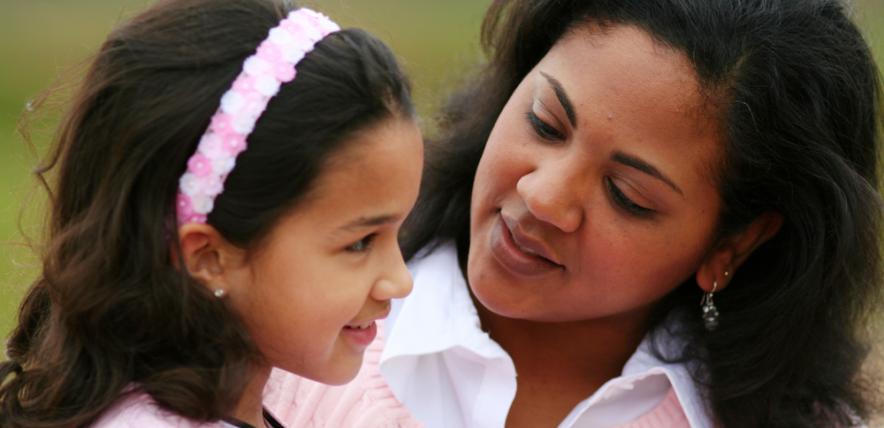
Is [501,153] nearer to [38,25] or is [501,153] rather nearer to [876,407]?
[876,407]

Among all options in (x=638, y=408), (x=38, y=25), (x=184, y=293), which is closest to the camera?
(x=184, y=293)

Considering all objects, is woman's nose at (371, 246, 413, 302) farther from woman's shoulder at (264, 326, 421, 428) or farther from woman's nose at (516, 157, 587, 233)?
woman's shoulder at (264, 326, 421, 428)

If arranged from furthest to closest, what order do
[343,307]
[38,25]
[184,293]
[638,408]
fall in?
[38,25]
[638,408]
[343,307]
[184,293]

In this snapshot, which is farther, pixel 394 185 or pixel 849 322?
pixel 849 322

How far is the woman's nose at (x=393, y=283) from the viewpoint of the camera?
6.65ft

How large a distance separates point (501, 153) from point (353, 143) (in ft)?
2.20

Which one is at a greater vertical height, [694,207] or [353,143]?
[353,143]

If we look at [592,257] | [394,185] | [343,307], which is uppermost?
[394,185]

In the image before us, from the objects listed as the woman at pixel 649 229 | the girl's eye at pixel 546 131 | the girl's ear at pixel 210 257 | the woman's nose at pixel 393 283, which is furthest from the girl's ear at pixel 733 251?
the girl's ear at pixel 210 257

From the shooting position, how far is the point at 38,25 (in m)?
9.09

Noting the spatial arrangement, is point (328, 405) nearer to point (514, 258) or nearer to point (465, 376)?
point (465, 376)

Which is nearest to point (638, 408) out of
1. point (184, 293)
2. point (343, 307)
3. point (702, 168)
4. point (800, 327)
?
point (800, 327)

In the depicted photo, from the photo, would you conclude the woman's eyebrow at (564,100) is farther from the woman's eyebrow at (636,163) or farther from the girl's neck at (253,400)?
the girl's neck at (253,400)

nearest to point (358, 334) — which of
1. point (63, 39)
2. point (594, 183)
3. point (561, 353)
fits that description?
point (594, 183)
